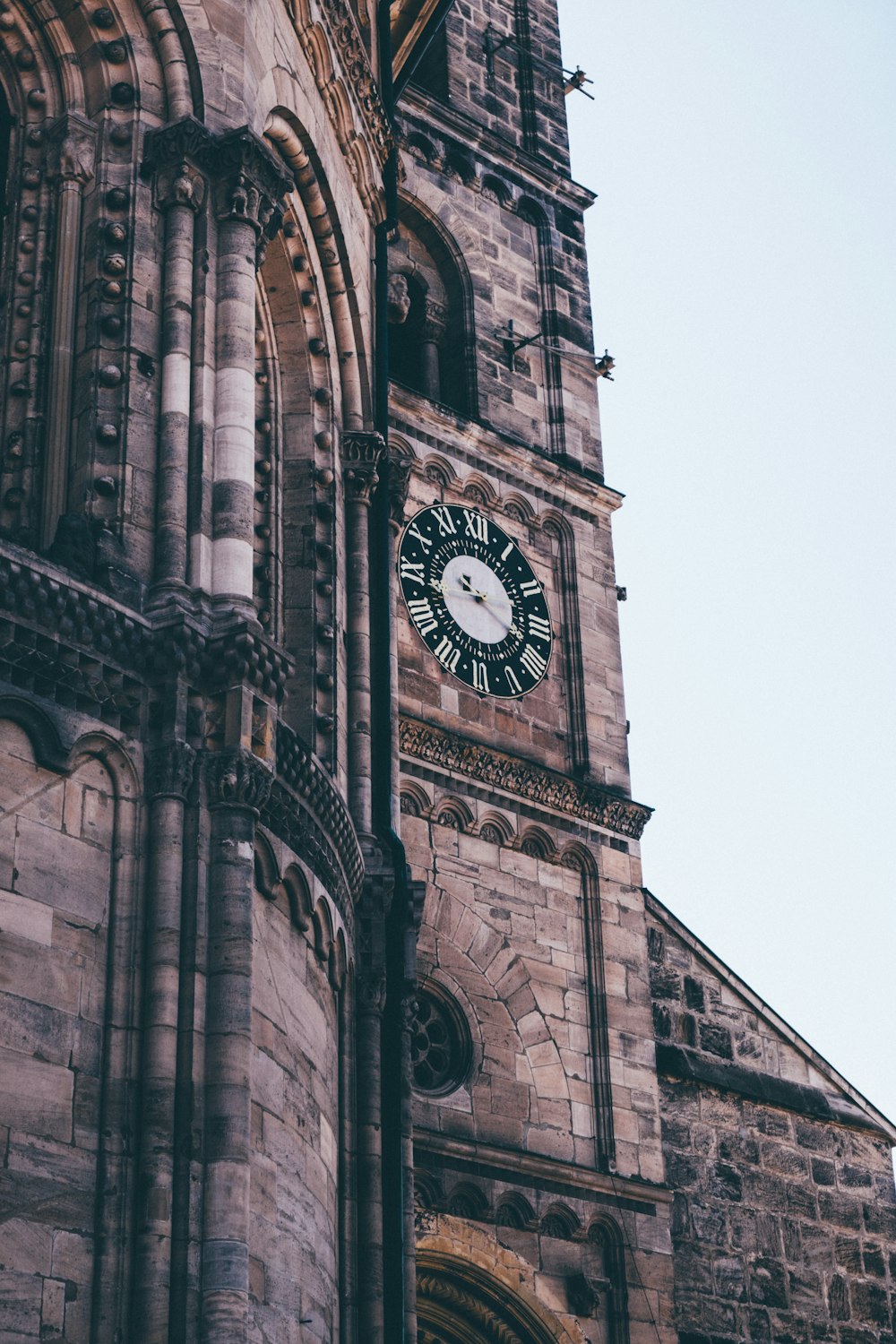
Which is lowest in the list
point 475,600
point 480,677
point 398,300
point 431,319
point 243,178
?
point 243,178

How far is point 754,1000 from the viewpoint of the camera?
2522 cm

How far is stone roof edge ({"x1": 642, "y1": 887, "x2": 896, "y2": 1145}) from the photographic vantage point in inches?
992

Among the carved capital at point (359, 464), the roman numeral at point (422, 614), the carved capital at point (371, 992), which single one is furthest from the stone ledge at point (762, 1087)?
the carved capital at point (359, 464)

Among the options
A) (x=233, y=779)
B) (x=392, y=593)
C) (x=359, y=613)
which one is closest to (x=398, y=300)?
(x=392, y=593)

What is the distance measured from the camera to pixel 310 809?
14914mm

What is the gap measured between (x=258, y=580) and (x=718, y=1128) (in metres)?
10.2

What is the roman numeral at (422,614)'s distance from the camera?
80.2 ft

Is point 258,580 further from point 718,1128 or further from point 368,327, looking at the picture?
point 718,1128

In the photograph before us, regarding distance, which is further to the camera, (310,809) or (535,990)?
(535,990)

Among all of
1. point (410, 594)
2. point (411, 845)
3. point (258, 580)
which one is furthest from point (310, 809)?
point (410, 594)

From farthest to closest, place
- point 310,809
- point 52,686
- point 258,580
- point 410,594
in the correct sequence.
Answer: point 410,594 → point 258,580 → point 310,809 → point 52,686

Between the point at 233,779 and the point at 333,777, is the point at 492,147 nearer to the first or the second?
the point at 333,777

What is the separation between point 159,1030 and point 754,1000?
13771 millimetres

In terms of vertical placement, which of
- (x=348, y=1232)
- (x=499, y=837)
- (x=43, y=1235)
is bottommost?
(x=43, y=1235)
